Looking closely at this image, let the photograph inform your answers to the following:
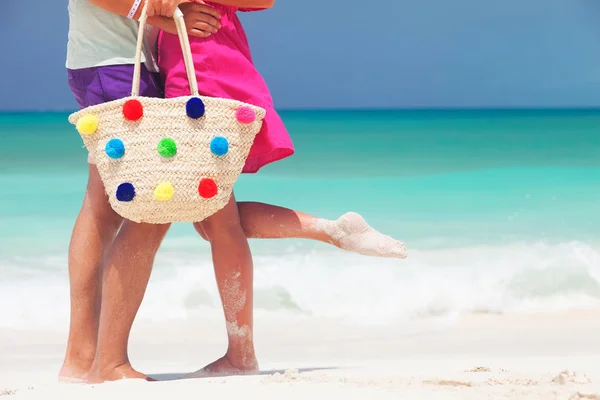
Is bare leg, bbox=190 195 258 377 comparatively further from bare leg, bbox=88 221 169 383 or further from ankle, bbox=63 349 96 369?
ankle, bbox=63 349 96 369

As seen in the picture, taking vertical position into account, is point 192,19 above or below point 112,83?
above

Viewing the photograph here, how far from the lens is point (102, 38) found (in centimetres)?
252

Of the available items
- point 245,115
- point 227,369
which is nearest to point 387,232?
point 227,369

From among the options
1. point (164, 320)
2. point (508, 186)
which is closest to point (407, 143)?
point (508, 186)

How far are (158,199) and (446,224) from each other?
4598 mm

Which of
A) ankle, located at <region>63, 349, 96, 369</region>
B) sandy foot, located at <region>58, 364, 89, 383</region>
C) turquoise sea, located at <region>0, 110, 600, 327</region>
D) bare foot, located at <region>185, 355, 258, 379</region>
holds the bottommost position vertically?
turquoise sea, located at <region>0, 110, 600, 327</region>

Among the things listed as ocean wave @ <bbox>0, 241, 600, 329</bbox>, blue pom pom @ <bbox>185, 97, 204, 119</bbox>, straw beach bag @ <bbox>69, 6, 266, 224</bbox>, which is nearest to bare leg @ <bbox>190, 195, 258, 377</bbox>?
straw beach bag @ <bbox>69, 6, 266, 224</bbox>

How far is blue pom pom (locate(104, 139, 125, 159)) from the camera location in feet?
7.52

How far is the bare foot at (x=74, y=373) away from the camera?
2.59 metres

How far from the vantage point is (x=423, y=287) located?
187 inches

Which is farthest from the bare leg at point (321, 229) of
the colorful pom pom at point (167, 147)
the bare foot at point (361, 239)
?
the colorful pom pom at point (167, 147)

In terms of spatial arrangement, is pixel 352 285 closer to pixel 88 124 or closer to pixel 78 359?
pixel 78 359

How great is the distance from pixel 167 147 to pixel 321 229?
55 cm

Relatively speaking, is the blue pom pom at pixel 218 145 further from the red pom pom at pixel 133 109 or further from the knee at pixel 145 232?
the knee at pixel 145 232
